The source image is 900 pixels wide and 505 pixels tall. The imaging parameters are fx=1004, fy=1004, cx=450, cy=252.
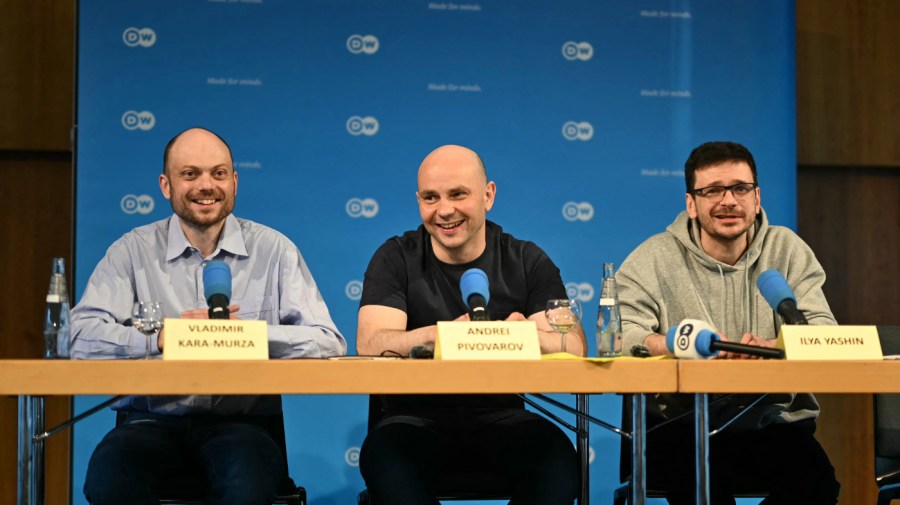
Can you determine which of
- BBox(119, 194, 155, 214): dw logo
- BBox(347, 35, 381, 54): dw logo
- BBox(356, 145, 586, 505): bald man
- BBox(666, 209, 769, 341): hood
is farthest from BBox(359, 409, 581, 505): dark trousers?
BBox(347, 35, 381, 54): dw logo

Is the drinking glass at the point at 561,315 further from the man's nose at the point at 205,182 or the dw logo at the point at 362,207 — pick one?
the dw logo at the point at 362,207

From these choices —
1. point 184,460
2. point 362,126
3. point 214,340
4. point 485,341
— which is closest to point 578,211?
point 362,126

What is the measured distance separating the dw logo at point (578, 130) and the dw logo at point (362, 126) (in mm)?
864

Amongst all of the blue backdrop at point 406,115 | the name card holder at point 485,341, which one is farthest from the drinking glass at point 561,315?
the blue backdrop at point 406,115

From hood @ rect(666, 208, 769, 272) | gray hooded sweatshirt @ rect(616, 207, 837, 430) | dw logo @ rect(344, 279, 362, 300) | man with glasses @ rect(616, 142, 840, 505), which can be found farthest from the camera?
dw logo @ rect(344, 279, 362, 300)

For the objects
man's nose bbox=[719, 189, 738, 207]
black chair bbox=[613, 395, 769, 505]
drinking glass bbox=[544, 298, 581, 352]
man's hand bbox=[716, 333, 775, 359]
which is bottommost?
black chair bbox=[613, 395, 769, 505]

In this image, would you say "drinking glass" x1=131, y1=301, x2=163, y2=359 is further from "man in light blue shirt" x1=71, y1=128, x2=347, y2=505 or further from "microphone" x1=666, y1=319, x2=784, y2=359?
"microphone" x1=666, y1=319, x2=784, y2=359

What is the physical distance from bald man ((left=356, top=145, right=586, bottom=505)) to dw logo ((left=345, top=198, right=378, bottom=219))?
3.75 ft

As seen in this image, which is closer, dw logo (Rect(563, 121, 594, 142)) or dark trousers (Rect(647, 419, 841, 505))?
dark trousers (Rect(647, 419, 841, 505))

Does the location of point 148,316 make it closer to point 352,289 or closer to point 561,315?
point 561,315

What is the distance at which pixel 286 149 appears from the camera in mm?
4422

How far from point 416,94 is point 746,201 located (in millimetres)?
1796

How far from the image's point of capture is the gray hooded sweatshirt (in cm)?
315

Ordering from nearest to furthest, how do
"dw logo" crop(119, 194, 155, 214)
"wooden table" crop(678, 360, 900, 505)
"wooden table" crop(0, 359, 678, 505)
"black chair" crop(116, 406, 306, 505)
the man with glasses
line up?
1. "wooden table" crop(0, 359, 678, 505)
2. "wooden table" crop(678, 360, 900, 505)
3. "black chair" crop(116, 406, 306, 505)
4. the man with glasses
5. "dw logo" crop(119, 194, 155, 214)
